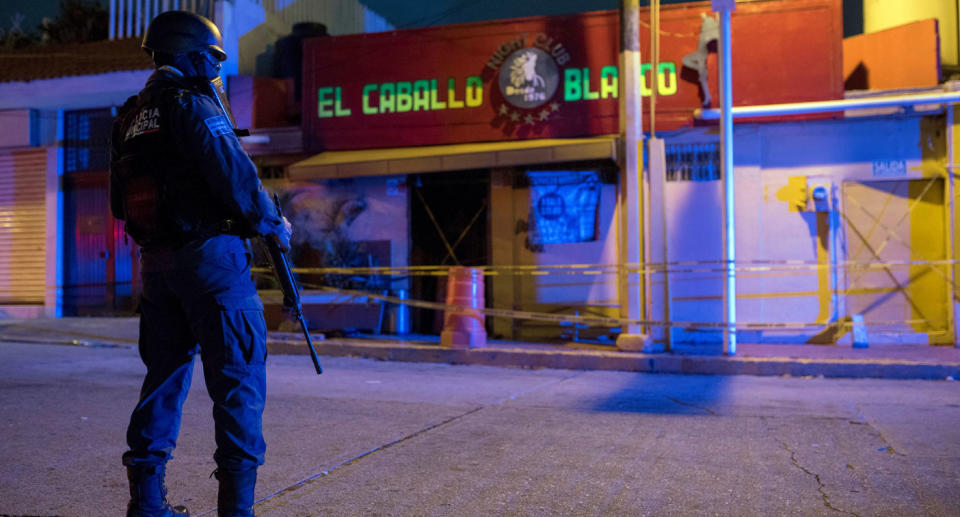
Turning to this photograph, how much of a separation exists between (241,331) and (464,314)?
7.46m

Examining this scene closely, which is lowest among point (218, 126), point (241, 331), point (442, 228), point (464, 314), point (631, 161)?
point (464, 314)

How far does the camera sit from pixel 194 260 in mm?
2629

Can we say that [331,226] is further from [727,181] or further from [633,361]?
[727,181]

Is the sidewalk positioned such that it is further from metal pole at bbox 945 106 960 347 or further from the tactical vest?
the tactical vest

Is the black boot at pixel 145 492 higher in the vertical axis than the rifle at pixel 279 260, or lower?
lower

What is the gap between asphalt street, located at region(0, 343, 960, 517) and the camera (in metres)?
3.52

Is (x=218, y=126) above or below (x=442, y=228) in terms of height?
below

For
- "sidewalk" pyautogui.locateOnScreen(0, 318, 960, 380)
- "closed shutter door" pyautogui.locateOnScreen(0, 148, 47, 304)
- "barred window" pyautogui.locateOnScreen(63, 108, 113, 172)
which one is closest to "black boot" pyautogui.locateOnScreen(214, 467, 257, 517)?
"sidewalk" pyautogui.locateOnScreen(0, 318, 960, 380)

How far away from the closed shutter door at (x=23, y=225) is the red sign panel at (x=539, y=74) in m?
5.75

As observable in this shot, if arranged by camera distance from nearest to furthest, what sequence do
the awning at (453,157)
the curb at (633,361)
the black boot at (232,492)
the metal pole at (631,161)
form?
the black boot at (232,492)
the curb at (633,361)
the metal pole at (631,161)
the awning at (453,157)

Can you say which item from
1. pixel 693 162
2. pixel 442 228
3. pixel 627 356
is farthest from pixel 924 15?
pixel 442 228

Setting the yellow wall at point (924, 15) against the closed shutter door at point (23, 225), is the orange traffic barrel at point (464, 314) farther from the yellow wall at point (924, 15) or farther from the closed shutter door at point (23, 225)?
the closed shutter door at point (23, 225)

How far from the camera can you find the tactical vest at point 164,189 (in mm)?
2656

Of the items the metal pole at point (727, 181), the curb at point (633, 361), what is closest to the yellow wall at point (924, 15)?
the metal pole at point (727, 181)
